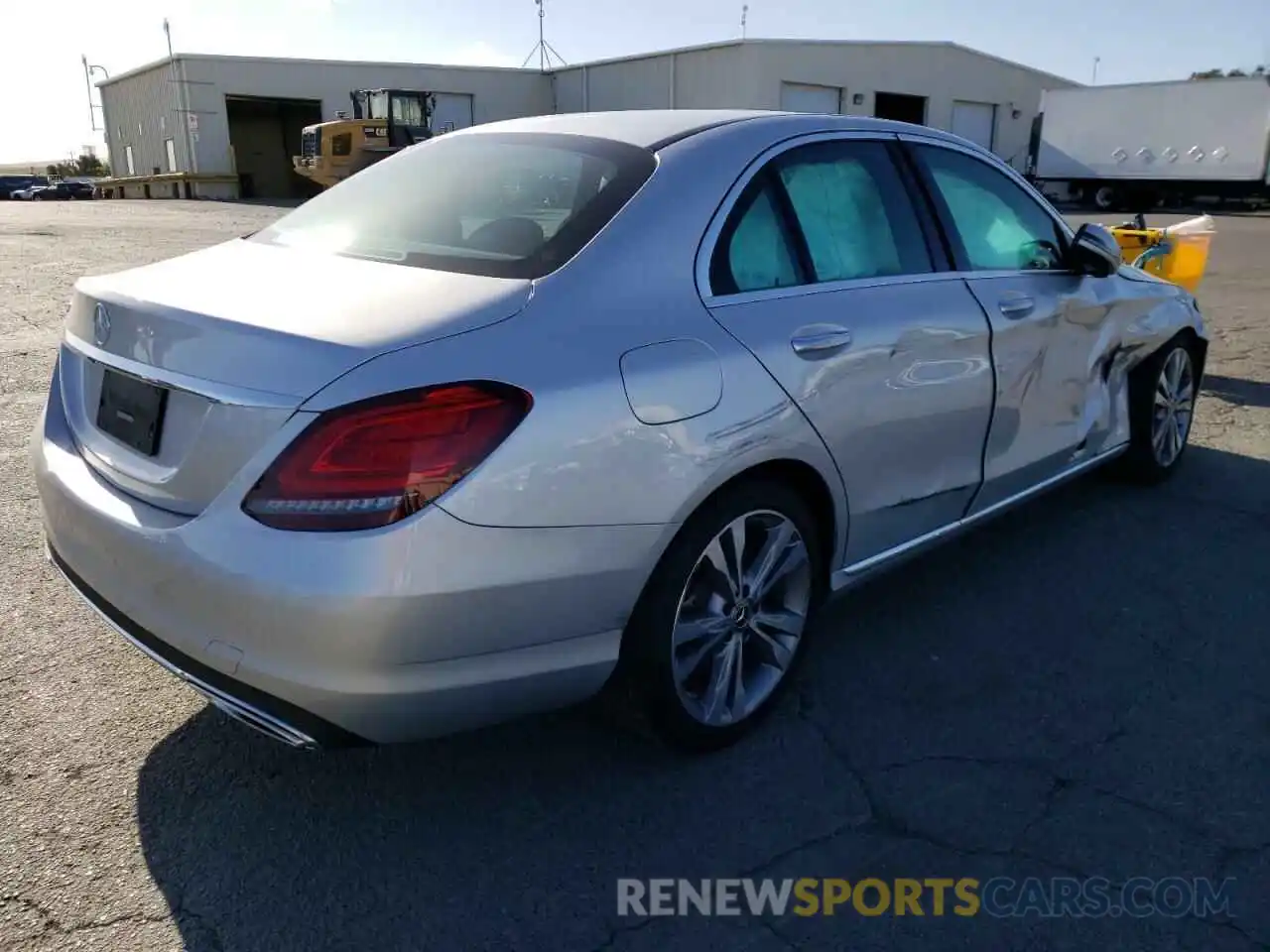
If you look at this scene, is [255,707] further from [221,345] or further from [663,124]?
[663,124]

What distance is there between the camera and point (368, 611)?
2.04 metres

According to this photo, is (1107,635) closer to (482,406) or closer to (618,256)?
(618,256)

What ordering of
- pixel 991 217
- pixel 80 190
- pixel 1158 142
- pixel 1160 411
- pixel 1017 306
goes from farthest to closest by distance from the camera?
pixel 80 190, pixel 1158 142, pixel 1160 411, pixel 991 217, pixel 1017 306

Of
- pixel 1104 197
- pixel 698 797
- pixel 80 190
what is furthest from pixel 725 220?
pixel 80 190

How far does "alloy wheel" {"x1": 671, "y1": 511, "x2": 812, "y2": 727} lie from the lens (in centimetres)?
269

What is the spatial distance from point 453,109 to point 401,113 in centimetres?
1162

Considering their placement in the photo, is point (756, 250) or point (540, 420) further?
point (756, 250)

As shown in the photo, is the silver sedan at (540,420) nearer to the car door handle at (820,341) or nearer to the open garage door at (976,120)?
the car door handle at (820,341)

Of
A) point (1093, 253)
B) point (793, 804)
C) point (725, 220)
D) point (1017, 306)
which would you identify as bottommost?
point (793, 804)

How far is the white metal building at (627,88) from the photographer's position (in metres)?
37.1

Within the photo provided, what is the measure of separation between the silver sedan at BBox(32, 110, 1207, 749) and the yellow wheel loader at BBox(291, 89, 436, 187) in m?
30.0

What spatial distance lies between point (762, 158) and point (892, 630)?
66.9 inches

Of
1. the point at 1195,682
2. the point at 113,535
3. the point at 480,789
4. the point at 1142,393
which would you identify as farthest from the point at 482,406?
the point at 1142,393

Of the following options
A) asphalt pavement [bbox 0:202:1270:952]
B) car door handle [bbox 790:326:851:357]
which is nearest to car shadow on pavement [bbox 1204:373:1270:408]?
asphalt pavement [bbox 0:202:1270:952]
